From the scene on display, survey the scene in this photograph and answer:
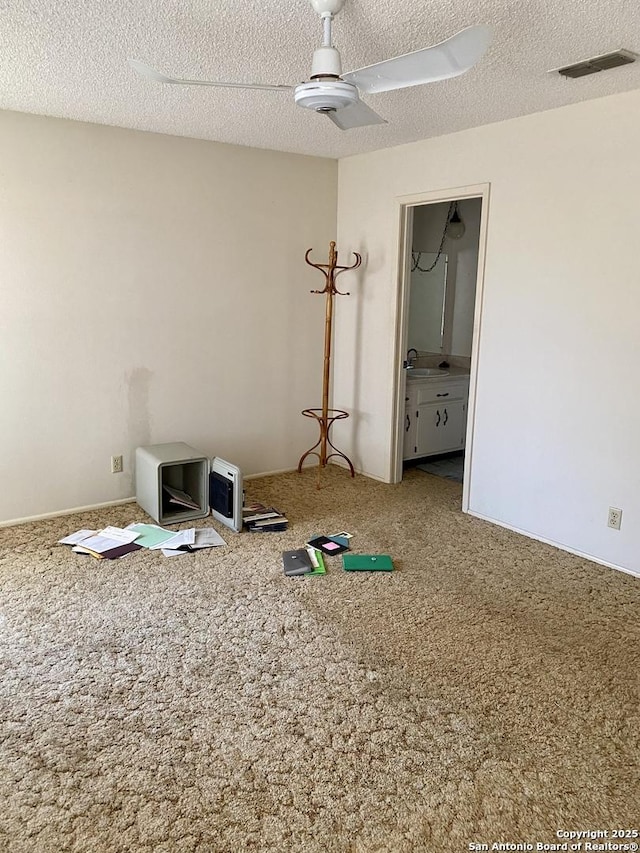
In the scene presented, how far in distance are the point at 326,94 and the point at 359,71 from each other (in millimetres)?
136

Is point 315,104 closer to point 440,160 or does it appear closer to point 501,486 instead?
point 440,160

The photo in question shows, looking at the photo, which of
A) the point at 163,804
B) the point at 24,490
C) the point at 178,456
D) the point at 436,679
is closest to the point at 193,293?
the point at 178,456

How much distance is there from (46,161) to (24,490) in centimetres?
198

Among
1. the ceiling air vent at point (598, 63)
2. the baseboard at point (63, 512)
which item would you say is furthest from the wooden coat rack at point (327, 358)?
the ceiling air vent at point (598, 63)

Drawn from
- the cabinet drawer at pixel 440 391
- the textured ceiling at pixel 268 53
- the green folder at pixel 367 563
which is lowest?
the green folder at pixel 367 563

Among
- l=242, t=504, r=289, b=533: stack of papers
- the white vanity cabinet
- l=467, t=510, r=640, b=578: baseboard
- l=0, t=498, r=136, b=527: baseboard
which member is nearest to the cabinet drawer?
the white vanity cabinet

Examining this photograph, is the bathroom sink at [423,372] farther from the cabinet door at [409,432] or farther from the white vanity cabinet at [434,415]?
the cabinet door at [409,432]

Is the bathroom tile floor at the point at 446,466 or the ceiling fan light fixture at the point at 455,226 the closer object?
the bathroom tile floor at the point at 446,466

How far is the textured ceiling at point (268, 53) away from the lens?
225cm

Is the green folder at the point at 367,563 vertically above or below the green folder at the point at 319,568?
above

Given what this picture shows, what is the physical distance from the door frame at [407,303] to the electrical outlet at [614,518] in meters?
0.98

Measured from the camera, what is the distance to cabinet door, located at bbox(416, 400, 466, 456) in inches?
209

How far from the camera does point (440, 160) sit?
13.7 ft

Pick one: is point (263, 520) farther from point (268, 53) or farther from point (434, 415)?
point (268, 53)
